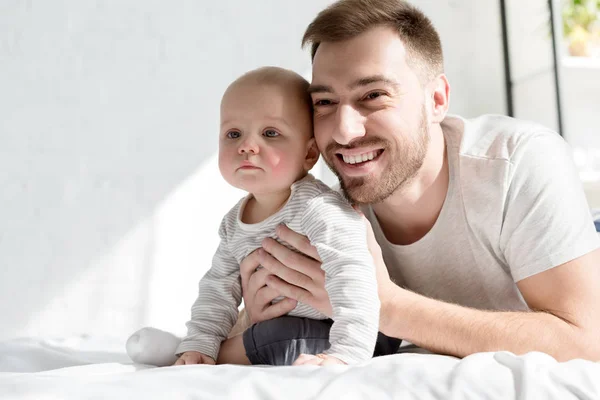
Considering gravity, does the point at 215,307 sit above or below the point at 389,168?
below

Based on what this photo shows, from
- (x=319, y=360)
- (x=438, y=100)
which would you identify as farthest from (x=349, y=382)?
(x=438, y=100)

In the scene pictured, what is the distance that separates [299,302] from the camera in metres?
1.50

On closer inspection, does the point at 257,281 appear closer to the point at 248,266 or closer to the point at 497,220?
the point at 248,266

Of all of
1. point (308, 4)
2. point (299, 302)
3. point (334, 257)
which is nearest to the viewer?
point (334, 257)

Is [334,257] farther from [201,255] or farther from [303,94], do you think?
[201,255]

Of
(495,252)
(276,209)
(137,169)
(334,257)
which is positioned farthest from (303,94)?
(137,169)

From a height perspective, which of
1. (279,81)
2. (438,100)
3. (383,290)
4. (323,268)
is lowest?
(383,290)

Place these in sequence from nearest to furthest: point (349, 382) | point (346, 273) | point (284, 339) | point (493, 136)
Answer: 1. point (349, 382)
2. point (346, 273)
3. point (284, 339)
4. point (493, 136)

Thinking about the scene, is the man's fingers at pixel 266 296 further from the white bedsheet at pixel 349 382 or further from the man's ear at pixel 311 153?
the white bedsheet at pixel 349 382

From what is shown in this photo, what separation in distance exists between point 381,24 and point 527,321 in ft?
2.47

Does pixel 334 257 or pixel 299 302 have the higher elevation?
pixel 334 257

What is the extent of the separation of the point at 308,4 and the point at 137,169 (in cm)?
118

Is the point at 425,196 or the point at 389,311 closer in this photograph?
the point at 389,311

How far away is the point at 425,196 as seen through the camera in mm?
1707
